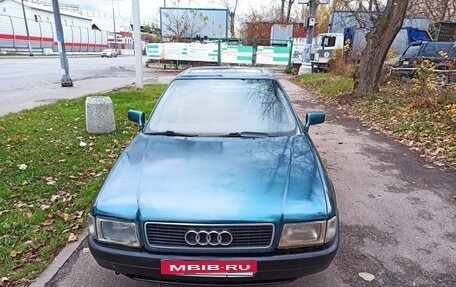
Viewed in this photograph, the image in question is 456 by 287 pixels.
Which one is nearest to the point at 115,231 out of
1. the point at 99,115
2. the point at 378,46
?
the point at 99,115

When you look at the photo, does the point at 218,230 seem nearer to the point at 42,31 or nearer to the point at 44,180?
the point at 44,180

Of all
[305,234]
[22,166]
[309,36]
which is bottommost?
[22,166]

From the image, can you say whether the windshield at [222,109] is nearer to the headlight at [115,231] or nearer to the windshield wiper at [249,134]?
the windshield wiper at [249,134]

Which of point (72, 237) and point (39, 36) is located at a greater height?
point (39, 36)

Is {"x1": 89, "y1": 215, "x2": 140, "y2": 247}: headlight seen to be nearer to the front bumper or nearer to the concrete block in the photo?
the front bumper

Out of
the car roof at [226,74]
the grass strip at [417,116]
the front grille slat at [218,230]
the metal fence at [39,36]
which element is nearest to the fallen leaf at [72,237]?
the front grille slat at [218,230]

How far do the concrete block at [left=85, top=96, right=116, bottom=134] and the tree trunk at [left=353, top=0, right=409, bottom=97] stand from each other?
8.00 m

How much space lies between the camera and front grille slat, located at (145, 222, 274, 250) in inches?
86.7

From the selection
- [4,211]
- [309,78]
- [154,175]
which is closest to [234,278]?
[154,175]

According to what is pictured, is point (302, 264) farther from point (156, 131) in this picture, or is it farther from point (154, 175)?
point (156, 131)

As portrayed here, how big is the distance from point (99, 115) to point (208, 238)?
17.3 ft

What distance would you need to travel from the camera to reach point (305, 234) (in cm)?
229

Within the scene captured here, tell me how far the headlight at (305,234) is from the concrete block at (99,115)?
535 cm

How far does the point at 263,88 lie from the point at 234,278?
2295 millimetres
